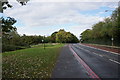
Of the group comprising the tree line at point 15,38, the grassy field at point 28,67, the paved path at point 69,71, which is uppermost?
the tree line at point 15,38

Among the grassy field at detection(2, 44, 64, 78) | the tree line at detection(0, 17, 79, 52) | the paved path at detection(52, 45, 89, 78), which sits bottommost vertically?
the paved path at detection(52, 45, 89, 78)

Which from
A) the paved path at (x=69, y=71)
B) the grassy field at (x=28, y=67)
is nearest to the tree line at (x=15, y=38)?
the grassy field at (x=28, y=67)

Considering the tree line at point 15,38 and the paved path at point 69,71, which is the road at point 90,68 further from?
the tree line at point 15,38

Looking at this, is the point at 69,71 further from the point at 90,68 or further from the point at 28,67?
the point at 28,67

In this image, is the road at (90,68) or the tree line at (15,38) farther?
the tree line at (15,38)

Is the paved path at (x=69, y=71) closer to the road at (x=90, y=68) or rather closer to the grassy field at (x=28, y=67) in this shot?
the road at (x=90, y=68)

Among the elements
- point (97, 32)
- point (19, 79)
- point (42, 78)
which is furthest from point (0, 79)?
point (97, 32)

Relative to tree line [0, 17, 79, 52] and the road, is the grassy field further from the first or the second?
tree line [0, 17, 79, 52]

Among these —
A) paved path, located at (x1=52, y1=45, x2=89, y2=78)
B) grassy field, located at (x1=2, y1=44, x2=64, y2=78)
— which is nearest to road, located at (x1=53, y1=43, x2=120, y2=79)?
paved path, located at (x1=52, y1=45, x2=89, y2=78)

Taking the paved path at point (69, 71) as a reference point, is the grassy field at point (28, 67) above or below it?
above

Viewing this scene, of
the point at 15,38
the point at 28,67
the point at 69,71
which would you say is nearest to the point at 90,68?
the point at 69,71

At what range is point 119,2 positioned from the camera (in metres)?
33.8

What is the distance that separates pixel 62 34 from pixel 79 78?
103 metres

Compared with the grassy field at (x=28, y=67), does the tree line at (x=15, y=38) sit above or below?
above
